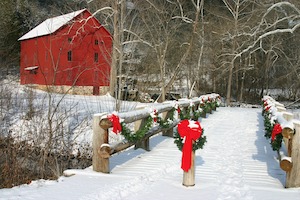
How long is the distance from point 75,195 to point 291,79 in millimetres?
33438

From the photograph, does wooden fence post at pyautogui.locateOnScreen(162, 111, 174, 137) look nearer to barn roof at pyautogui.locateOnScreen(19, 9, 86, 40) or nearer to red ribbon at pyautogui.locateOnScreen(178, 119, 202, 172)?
red ribbon at pyautogui.locateOnScreen(178, 119, 202, 172)

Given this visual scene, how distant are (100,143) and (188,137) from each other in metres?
1.46

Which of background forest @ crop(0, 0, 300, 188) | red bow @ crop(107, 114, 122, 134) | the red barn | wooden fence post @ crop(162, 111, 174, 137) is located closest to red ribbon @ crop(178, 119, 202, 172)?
red bow @ crop(107, 114, 122, 134)

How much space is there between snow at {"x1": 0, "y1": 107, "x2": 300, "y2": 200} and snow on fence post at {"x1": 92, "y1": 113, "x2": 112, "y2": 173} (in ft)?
0.50

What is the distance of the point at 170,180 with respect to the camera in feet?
16.8

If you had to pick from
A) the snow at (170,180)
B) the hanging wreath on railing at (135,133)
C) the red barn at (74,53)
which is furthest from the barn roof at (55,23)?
the snow at (170,180)

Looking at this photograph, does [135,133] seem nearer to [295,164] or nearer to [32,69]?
[295,164]

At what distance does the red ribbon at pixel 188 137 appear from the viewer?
483 centimetres

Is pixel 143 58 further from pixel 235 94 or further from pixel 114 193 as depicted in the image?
pixel 114 193

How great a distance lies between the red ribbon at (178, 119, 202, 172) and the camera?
15.9 ft

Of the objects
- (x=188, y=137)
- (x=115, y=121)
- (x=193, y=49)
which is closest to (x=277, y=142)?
(x=188, y=137)

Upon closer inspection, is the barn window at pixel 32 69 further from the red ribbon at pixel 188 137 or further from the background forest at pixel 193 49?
the red ribbon at pixel 188 137

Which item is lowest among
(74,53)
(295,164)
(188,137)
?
(295,164)

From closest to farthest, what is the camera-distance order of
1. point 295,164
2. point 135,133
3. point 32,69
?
point 295,164 < point 135,133 < point 32,69
